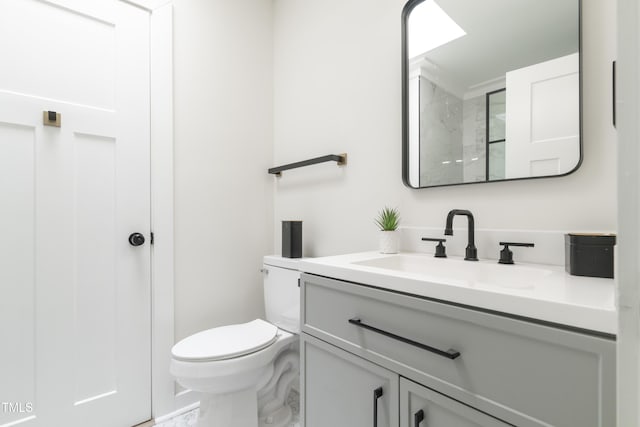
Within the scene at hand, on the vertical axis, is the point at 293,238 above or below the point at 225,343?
above

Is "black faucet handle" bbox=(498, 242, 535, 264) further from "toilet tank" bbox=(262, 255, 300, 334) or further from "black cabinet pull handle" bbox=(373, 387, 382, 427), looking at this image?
"toilet tank" bbox=(262, 255, 300, 334)

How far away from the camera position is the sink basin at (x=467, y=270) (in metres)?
0.87

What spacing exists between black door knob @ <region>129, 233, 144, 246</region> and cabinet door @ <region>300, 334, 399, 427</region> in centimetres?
96

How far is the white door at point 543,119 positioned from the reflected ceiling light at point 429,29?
31cm

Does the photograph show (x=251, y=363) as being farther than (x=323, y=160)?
No

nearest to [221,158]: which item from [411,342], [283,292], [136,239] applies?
[136,239]

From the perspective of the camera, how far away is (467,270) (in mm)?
990

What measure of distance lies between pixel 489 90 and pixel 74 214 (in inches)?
68.5

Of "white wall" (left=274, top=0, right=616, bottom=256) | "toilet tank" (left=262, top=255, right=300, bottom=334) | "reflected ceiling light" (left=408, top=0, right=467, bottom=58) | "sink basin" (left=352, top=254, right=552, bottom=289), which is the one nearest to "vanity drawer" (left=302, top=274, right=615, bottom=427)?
"sink basin" (left=352, top=254, right=552, bottom=289)

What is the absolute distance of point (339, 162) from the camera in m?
1.52

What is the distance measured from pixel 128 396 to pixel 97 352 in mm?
261

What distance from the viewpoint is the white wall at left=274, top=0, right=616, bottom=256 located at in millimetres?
864

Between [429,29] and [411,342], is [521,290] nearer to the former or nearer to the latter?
[411,342]

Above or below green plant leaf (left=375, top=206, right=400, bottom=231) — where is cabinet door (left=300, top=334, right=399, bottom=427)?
below
